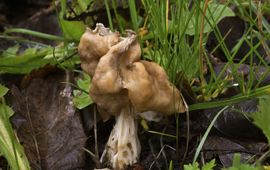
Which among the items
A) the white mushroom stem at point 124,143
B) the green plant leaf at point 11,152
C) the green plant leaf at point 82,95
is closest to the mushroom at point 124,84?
the white mushroom stem at point 124,143

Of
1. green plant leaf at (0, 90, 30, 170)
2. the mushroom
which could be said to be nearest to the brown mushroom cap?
the mushroom

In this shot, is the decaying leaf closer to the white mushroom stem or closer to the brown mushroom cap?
the white mushroom stem

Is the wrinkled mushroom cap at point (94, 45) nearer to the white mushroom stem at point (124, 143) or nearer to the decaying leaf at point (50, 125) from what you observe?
the white mushroom stem at point (124, 143)

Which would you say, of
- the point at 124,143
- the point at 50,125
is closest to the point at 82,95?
the point at 50,125

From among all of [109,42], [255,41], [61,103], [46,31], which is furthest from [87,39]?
[46,31]

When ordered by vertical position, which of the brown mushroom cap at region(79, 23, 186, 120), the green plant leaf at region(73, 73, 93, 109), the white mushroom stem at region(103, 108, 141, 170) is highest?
the brown mushroom cap at region(79, 23, 186, 120)

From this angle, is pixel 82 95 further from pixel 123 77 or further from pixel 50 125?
pixel 123 77
